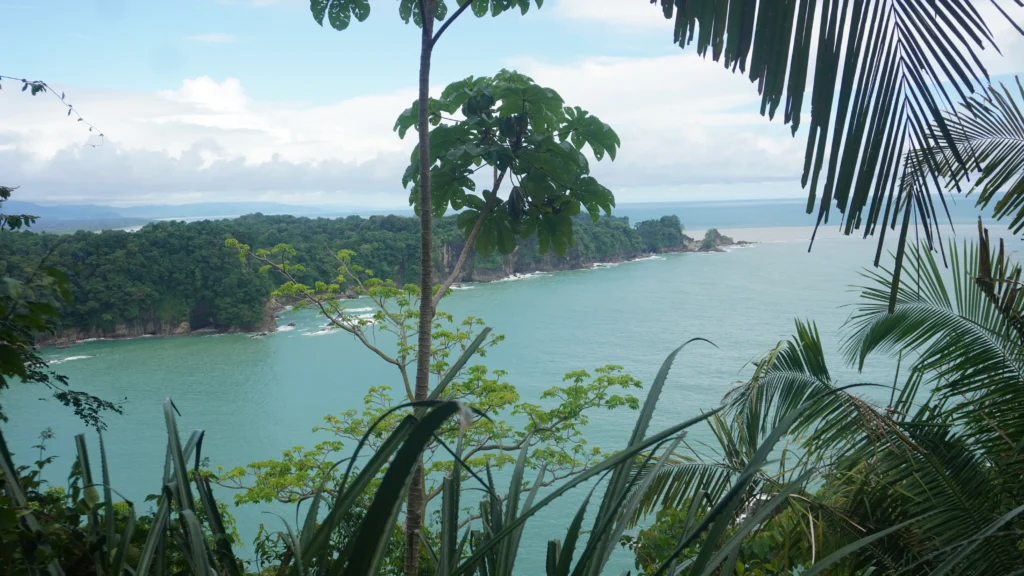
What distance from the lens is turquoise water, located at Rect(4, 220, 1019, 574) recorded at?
1261 centimetres

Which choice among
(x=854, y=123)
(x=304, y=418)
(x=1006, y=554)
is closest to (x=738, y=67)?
(x=854, y=123)

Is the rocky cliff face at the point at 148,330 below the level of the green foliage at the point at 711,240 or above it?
below

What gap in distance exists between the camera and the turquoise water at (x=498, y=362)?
41.4 feet

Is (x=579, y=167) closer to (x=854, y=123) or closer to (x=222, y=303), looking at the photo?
(x=854, y=123)

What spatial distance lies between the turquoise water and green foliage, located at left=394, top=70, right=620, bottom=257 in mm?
7651

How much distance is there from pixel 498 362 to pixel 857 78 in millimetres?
16831

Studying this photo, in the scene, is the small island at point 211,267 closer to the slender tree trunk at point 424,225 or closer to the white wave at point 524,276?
the white wave at point 524,276

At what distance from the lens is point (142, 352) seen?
59.9ft

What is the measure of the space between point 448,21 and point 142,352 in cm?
1934

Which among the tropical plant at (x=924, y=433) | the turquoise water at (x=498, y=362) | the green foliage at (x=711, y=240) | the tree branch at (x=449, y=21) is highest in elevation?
the tree branch at (x=449, y=21)

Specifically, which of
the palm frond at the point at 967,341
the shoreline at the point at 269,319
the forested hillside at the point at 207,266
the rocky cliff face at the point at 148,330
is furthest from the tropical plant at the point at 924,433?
the rocky cliff face at the point at 148,330

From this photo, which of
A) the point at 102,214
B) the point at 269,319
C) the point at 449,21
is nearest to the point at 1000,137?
the point at 449,21

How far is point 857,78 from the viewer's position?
18.5 inches

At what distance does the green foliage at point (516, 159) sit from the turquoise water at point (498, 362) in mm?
7651
